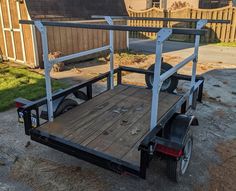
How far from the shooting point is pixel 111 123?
375 centimetres

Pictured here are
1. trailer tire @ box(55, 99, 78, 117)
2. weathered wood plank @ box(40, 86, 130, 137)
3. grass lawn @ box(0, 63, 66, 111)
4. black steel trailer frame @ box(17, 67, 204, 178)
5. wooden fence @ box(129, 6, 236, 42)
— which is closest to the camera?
black steel trailer frame @ box(17, 67, 204, 178)

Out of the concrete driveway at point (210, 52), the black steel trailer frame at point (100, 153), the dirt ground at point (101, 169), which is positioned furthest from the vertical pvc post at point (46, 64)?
the concrete driveway at point (210, 52)

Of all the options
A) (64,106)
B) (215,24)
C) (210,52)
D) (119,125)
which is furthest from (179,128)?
(215,24)

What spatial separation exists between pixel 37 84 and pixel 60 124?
3.77m

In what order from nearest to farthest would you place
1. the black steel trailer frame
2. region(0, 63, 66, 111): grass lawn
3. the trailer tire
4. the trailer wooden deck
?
the black steel trailer frame → the trailer wooden deck → the trailer tire → region(0, 63, 66, 111): grass lawn

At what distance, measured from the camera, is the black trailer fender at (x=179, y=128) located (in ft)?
10.1

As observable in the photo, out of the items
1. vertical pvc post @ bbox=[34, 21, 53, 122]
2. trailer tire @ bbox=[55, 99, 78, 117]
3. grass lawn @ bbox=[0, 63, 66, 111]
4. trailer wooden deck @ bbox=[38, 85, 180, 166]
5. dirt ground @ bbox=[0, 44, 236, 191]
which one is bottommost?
dirt ground @ bbox=[0, 44, 236, 191]

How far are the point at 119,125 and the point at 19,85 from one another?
4.30 m

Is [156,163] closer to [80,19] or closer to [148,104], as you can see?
[148,104]

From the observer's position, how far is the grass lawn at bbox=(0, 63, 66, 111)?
603 centimetres

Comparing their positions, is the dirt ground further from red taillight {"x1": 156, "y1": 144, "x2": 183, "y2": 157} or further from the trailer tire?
the trailer tire

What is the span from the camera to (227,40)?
1553cm

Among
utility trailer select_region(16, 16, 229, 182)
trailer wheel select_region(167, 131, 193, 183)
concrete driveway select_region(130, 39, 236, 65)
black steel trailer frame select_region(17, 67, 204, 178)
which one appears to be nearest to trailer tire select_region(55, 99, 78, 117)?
utility trailer select_region(16, 16, 229, 182)

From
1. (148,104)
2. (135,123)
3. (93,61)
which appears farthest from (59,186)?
(93,61)
